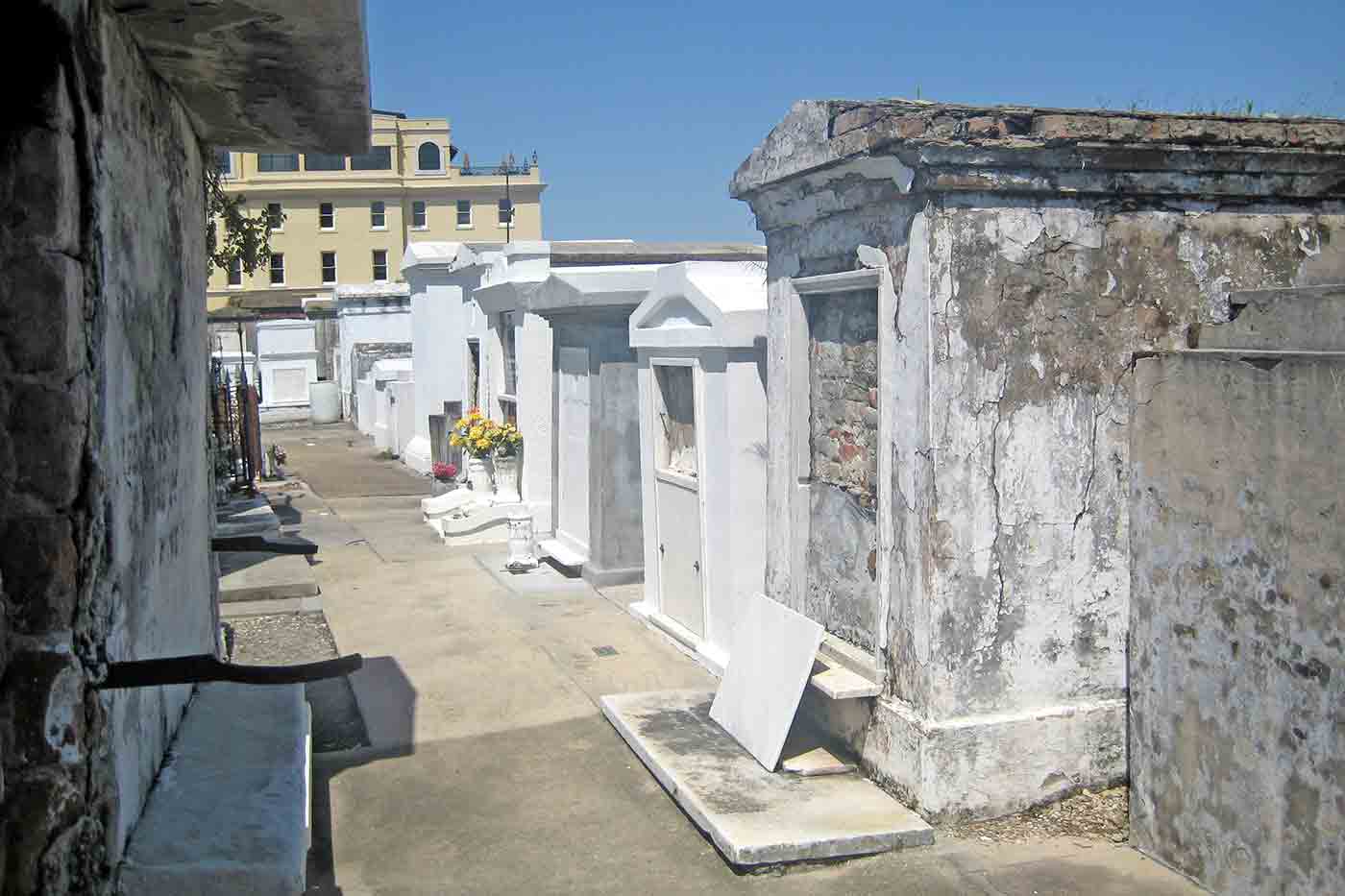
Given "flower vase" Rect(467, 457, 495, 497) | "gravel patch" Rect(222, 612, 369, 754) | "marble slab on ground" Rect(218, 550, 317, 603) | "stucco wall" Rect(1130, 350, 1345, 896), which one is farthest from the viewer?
"flower vase" Rect(467, 457, 495, 497)

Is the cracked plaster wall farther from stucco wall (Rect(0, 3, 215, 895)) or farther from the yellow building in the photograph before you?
the yellow building

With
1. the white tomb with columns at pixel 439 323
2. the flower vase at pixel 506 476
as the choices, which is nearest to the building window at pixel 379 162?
the white tomb with columns at pixel 439 323

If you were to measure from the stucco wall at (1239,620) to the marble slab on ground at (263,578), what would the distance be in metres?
6.52

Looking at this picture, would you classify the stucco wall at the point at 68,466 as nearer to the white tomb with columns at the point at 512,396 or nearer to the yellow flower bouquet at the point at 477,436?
the white tomb with columns at the point at 512,396

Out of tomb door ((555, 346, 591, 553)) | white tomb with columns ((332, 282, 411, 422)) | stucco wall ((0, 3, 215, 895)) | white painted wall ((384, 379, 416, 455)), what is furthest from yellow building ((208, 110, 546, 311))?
stucco wall ((0, 3, 215, 895))

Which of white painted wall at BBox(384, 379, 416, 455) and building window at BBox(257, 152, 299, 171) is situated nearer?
white painted wall at BBox(384, 379, 416, 455)

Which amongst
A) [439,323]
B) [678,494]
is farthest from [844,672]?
[439,323]

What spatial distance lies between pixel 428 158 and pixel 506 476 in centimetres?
4159

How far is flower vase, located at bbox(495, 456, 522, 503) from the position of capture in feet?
42.4

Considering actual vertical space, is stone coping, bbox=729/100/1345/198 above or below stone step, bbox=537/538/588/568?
above

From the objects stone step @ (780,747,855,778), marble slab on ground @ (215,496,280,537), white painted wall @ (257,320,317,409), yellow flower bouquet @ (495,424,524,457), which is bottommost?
stone step @ (780,747,855,778)

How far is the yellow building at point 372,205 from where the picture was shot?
47.6 m

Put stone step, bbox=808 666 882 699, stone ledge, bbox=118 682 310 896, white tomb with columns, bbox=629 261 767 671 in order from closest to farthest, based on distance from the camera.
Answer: stone ledge, bbox=118 682 310 896 → stone step, bbox=808 666 882 699 → white tomb with columns, bbox=629 261 767 671

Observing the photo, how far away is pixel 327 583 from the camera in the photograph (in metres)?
10.5
